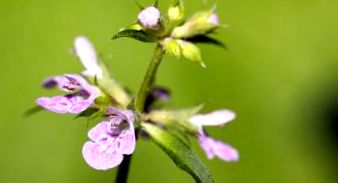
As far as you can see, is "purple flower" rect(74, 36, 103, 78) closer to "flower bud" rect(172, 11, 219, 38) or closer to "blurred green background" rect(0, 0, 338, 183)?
"flower bud" rect(172, 11, 219, 38)

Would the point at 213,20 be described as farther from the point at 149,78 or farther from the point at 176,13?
the point at 149,78

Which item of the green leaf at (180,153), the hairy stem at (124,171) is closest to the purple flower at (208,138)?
the green leaf at (180,153)

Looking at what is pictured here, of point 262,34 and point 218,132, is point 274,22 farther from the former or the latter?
point 218,132

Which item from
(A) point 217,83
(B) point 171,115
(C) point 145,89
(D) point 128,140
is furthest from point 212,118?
(A) point 217,83

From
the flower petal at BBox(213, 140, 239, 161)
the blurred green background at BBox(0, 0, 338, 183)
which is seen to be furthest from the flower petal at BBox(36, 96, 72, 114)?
the blurred green background at BBox(0, 0, 338, 183)

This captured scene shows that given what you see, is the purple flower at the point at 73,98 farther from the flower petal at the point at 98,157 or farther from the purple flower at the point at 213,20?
the purple flower at the point at 213,20

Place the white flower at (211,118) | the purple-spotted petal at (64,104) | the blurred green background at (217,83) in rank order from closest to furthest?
the purple-spotted petal at (64,104) < the white flower at (211,118) < the blurred green background at (217,83)

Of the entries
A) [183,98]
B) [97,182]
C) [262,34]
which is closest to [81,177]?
[97,182]
